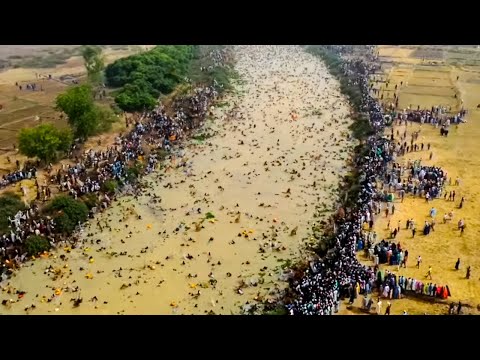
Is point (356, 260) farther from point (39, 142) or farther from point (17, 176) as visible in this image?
point (17, 176)

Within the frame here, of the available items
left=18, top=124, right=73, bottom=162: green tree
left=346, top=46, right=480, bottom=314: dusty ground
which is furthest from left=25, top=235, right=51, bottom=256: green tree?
left=346, top=46, right=480, bottom=314: dusty ground

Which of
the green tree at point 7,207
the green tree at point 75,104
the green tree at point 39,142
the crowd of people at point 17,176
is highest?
the green tree at point 75,104

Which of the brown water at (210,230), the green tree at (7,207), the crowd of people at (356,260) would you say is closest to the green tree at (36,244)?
the brown water at (210,230)

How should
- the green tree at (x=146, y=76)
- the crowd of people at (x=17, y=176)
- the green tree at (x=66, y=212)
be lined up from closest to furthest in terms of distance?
→ 1. the green tree at (x=66, y=212)
2. the crowd of people at (x=17, y=176)
3. the green tree at (x=146, y=76)

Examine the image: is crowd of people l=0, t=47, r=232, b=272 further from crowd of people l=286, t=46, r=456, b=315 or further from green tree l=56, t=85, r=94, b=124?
crowd of people l=286, t=46, r=456, b=315

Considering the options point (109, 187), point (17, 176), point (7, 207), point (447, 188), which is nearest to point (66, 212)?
point (7, 207)

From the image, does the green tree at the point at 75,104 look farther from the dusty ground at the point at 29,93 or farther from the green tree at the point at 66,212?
the green tree at the point at 66,212
